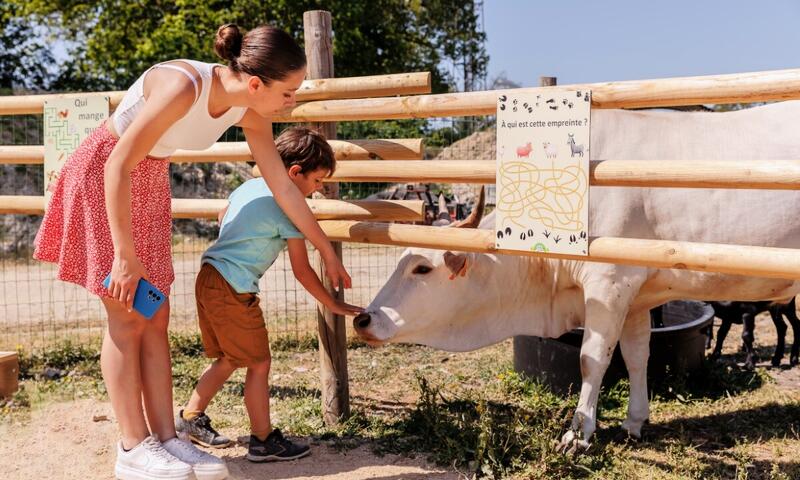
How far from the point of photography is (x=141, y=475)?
3.00 m

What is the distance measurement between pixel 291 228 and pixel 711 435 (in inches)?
105

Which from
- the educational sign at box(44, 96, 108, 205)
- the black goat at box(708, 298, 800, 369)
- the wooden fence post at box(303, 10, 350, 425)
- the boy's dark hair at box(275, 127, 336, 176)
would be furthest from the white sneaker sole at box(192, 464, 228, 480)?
the black goat at box(708, 298, 800, 369)

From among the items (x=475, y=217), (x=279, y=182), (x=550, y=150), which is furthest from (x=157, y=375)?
(x=550, y=150)

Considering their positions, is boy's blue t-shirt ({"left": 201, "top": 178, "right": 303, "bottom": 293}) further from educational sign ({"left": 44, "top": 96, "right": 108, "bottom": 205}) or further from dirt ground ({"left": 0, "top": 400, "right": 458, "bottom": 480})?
educational sign ({"left": 44, "top": 96, "right": 108, "bottom": 205})

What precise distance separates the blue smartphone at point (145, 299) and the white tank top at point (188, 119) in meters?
0.54

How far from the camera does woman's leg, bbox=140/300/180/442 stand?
3137 millimetres

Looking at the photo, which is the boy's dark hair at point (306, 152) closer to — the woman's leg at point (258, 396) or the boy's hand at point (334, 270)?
the boy's hand at point (334, 270)

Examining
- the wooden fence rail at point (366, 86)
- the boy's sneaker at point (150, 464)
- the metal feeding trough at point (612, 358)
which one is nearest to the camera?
the boy's sneaker at point (150, 464)

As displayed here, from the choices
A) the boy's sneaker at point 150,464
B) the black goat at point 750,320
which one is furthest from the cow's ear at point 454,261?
the black goat at point 750,320

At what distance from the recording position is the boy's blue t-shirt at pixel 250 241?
3523 mm

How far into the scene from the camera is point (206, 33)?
1888 cm

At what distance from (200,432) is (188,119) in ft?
5.80

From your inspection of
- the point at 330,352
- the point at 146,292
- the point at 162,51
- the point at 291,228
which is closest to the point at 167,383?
the point at 146,292

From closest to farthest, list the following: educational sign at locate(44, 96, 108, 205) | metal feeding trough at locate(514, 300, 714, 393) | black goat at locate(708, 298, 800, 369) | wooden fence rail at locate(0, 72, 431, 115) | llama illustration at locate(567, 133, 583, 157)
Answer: llama illustration at locate(567, 133, 583, 157), wooden fence rail at locate(0, 72, 431, 115), educational sign at locate(44, 96, 108, 205), metal feeding trough at locate(514, 300, 714, 393), black goat at locate(708, 298, 800, 369)
